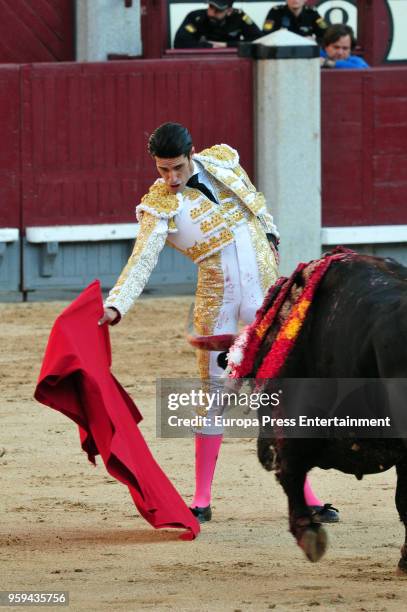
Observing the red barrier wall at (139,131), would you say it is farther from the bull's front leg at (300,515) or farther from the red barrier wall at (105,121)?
the bull's front leg at (300,515)

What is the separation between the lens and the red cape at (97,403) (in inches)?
173

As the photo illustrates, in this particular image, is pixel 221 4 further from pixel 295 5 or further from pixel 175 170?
pixel 175 170

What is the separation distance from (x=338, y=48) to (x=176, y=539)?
5727 mm

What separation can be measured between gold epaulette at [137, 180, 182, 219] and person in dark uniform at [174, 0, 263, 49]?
5.70 metres

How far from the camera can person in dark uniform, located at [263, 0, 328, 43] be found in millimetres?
10195

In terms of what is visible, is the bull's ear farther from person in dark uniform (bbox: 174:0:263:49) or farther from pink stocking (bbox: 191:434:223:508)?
person in dark uniform (bbox: 174:0:263:49)

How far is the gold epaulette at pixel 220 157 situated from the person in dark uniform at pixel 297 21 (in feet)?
18.0

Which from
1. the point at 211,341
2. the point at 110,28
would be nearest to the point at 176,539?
the point at 211,341

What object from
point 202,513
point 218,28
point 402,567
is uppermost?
point 218,28

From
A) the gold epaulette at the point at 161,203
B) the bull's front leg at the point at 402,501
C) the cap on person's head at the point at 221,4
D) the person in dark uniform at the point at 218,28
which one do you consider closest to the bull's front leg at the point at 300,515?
the bull's front leg at the point at 402,501

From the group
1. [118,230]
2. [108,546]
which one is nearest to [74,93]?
[118,230]

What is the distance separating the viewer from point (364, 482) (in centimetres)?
530

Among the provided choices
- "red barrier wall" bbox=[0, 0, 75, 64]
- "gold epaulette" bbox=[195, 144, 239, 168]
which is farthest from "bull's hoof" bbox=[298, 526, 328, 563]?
"red barrier wall" bbox=[0, 0, 75, 64]

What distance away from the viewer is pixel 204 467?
4.83 meters
